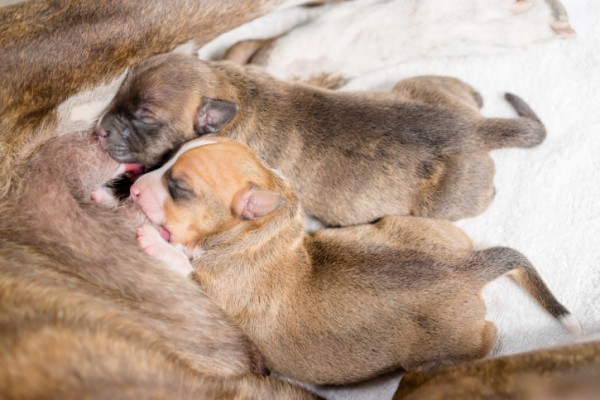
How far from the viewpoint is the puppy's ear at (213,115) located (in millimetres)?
2463

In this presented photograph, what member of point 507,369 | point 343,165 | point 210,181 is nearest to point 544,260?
point 343,165

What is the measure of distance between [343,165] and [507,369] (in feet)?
3.56

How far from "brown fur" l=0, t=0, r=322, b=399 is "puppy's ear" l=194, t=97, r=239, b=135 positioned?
11.8 inches

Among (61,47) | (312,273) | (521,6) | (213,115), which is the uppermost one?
(61,47)

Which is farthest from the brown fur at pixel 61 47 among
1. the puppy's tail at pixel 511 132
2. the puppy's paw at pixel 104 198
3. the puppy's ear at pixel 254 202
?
the puppy's tail at pixel 511 132

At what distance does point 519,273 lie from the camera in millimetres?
2469

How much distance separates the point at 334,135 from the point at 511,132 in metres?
0.68

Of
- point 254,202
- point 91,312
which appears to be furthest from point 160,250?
point 91,312

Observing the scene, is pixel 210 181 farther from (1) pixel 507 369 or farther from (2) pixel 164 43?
(1) pixel 507 369

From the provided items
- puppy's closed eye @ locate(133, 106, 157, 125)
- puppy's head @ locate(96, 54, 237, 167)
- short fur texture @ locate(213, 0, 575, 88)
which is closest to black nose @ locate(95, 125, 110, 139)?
puppy's head @ locate(96, 54, 237, 167)

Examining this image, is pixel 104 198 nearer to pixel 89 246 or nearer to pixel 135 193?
pixel 135 193

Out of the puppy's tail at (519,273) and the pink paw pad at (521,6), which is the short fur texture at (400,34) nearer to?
the pink paw pad at (521,6)

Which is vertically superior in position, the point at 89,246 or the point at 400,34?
the point at 400,34

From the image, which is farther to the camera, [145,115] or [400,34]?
[400,34]
